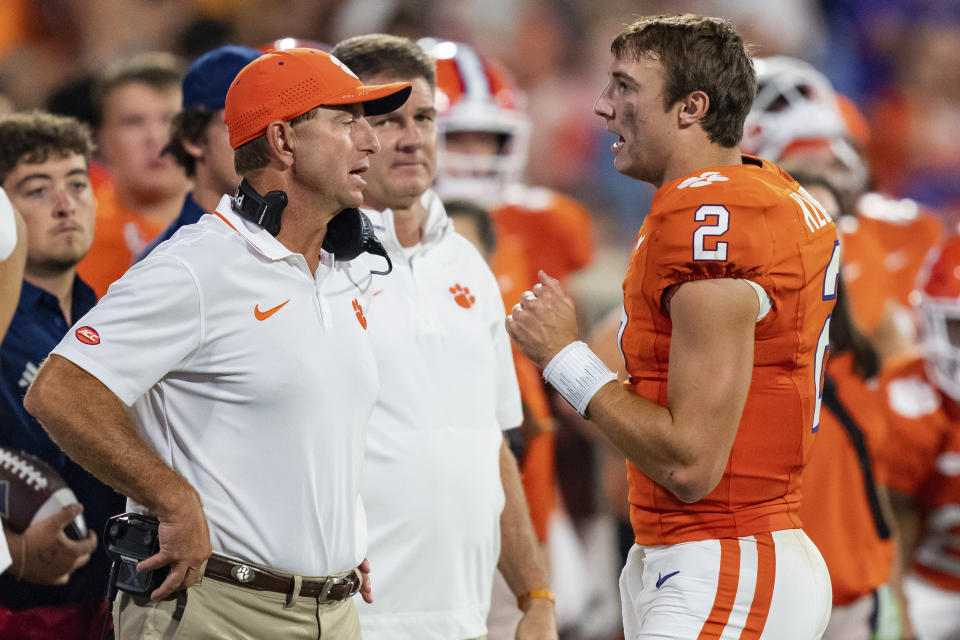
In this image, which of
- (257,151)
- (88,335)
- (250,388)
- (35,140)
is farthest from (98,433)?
(35,140)

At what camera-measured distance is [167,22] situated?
879cm

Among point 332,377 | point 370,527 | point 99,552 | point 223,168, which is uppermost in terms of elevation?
point 223,168

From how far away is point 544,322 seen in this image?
109 inches

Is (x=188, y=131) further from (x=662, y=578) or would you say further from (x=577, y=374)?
(x=662, y=578)

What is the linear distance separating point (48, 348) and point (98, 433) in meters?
1.32

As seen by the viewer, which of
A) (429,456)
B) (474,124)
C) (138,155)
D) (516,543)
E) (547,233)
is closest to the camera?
(429,456)

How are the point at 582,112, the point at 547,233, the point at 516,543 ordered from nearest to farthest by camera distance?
the point at 516,543, the point at 547,233, the point at 582,112

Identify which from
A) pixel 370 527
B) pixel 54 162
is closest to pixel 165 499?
pixel 370 527

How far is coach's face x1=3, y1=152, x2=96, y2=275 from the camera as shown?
367 cm

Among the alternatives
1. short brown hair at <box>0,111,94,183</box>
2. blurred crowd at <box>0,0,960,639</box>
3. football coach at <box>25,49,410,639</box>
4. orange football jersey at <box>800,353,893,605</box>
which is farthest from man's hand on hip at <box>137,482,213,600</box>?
orange football jersey at <box>800,353,893,605</box>

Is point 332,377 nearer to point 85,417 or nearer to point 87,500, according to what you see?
point 85,417

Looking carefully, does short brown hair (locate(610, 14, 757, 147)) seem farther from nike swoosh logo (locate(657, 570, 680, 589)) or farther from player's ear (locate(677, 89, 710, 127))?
nike swoosh logo (locate(657, 570, 680, 589))

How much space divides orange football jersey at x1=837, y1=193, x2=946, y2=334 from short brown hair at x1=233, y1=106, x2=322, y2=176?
11.2 feet

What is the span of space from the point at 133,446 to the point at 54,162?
5.54 feet
